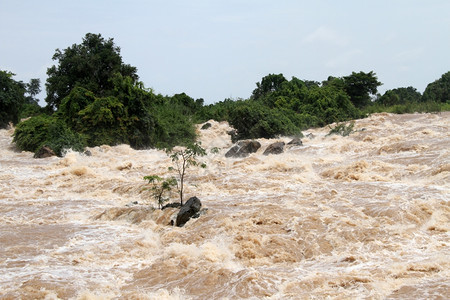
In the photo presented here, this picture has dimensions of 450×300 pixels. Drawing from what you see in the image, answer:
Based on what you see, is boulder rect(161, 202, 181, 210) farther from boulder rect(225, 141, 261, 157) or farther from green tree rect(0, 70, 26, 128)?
green tree rect(0, 70, 26, 128)

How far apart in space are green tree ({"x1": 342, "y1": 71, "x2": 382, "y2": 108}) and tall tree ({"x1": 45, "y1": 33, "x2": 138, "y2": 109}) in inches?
663

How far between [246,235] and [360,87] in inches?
1074

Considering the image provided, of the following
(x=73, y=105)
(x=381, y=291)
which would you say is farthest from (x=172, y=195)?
(x=73, y=105)

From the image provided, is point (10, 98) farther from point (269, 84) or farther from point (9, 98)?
point (269, 84)

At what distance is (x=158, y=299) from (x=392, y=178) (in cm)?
731

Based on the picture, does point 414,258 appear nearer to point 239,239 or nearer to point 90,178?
point 239,239

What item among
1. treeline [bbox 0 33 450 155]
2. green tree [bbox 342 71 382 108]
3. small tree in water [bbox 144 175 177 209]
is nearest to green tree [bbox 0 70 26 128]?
treeline [bbox 0 33 450 155]

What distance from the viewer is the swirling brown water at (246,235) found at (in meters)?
4.96

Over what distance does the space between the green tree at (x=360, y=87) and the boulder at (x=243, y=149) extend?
57.8ft

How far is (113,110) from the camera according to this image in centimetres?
2000

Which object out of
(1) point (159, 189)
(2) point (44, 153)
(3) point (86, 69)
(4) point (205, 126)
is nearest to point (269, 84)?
(4) point (205, 126)

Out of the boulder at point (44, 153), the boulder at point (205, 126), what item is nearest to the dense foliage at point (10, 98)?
the boulder at point (44, 153)

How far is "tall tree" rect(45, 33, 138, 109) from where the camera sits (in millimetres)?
22656

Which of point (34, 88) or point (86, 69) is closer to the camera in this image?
point (86, 69)
